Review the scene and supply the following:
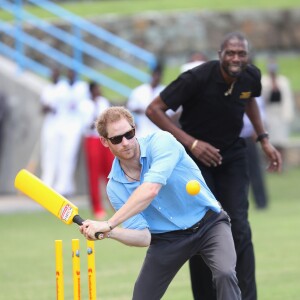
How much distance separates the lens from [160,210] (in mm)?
7758

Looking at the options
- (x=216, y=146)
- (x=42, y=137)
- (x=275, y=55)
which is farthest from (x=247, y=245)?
(x=275, y=55)

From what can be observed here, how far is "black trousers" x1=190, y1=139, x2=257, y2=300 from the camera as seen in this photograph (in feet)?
30.1

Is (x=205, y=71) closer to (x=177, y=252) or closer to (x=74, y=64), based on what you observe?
(x=177, y=252)

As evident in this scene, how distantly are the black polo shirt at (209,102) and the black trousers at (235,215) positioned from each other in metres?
0.18

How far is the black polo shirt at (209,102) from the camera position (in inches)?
362

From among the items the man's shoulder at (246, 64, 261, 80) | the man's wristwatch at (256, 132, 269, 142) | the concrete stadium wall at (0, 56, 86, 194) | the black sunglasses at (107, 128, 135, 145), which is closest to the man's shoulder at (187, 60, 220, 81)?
the man's shoulder at (246, 64, 261, 80)

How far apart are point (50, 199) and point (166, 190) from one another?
838mm

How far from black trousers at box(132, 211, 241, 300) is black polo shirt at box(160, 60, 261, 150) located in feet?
4.96

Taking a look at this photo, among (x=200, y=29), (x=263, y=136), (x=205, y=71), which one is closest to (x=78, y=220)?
(x=205, y=71)

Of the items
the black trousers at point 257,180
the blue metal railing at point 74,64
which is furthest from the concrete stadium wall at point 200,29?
the black trousers at point 257,180

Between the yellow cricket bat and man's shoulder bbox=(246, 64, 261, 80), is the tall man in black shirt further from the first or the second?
the yellow cricket bat

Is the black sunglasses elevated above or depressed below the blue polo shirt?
above

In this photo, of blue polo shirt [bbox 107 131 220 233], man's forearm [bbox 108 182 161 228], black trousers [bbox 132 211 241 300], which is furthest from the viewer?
black trousers [bbox 132 211 241 300]

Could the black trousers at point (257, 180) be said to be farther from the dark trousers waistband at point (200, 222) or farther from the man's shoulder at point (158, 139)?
the man's shoulder at point (158, 139)
